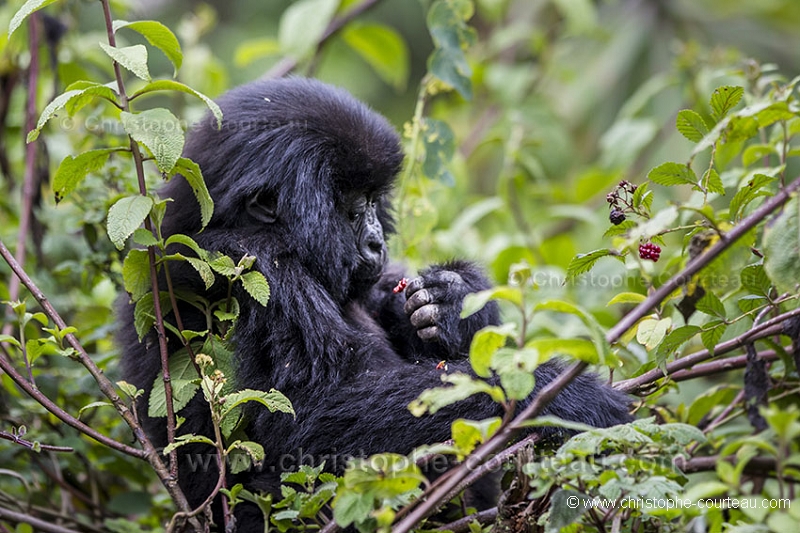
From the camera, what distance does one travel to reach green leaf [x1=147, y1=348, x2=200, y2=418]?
2.45 metres

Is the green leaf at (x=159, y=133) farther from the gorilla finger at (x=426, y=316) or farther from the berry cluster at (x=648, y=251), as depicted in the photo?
the berry cluster at (x=648, y=251)

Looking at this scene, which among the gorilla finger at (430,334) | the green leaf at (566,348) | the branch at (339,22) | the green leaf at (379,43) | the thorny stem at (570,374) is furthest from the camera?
the green leaf at (379,43)

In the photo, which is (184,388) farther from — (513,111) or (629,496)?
(513,111)

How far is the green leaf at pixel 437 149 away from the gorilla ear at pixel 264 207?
1.03 metres

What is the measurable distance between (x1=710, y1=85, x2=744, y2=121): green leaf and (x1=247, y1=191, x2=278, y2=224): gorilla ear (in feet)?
5.02

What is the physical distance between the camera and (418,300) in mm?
3221

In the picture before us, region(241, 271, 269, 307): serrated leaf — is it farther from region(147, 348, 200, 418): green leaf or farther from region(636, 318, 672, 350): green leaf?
region(636, 318, 672, 350): green leaf

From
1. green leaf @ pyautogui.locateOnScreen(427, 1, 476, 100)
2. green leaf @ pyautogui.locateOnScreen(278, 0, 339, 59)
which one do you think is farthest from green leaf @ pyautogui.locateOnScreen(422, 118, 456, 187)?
green leaf @ pyautogui.locateOnScreen(278, 0, 339, 59)

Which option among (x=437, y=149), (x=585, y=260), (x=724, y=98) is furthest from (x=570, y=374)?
(x=437, y=149)

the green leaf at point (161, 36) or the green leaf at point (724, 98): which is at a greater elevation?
the green leaf at point (161, 36)

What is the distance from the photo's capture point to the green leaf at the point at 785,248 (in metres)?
1.86

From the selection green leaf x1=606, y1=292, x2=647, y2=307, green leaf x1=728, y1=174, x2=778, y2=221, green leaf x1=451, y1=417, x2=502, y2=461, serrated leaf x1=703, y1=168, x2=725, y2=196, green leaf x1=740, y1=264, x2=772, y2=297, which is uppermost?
serrated leaf x1=703, y1=168, x2=725, y2=196

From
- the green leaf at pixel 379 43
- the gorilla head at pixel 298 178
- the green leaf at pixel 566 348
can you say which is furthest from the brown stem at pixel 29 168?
the green leaf at pixel 566 348

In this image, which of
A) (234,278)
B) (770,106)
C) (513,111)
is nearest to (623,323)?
(770,106)
